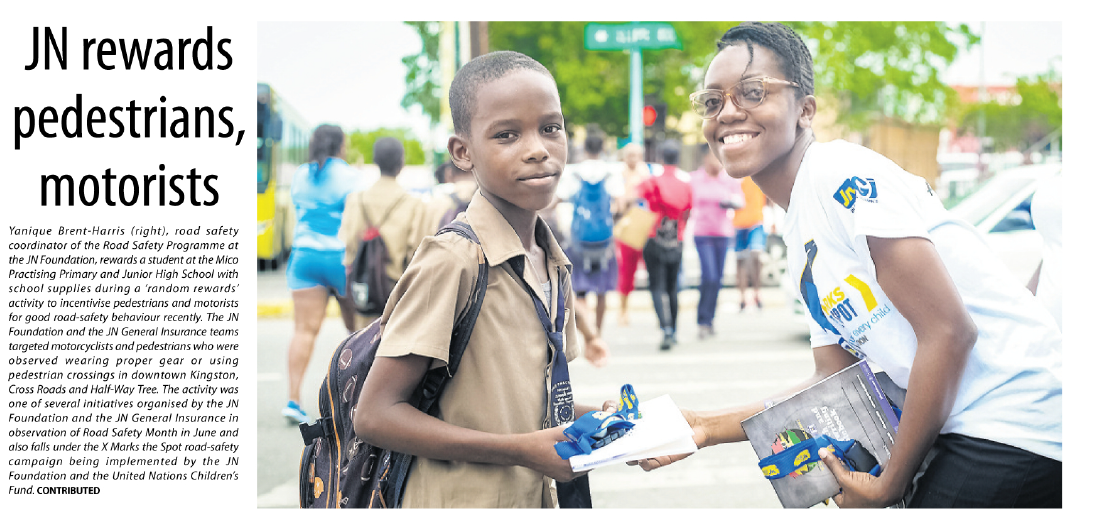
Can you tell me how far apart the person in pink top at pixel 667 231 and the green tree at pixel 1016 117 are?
→ 2461cm

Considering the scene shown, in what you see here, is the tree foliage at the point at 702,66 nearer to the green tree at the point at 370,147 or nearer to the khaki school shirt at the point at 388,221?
the khaki school shirt at the point at 388,221

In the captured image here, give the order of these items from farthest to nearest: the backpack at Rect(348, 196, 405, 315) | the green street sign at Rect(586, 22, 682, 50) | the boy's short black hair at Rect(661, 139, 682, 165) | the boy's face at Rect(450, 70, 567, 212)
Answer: the green street sign at Rect(586, 22, 682, 50) → the boy's short black hair at Rect(661, 139, 682, 165) → the backpack at Rect(348, 196, 405, 315) → the boy's face at Rect(450, 70, 567, 212)

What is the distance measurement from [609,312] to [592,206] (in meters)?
2.62

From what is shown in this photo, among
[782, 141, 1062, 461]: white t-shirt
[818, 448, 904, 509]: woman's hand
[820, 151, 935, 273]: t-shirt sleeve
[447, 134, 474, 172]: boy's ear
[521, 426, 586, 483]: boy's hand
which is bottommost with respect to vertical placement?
[818, 448, 904, 509]: woman's hand

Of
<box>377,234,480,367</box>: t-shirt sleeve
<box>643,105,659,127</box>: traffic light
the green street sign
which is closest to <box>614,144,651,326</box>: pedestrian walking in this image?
the green street sign

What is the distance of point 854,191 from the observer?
172cm

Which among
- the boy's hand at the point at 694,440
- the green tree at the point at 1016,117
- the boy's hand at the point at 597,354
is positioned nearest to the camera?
the boy's hand at the point at 694,440

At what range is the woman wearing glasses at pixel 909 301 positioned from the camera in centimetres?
169

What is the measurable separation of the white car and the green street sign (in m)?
3.23

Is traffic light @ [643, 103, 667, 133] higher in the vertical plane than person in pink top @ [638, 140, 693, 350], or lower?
higher

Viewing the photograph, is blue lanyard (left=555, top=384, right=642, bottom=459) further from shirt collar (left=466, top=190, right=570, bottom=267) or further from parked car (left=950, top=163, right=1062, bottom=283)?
parked car (left=950, top=163, right=1062, bottom=283)

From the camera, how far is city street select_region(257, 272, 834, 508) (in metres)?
4.17

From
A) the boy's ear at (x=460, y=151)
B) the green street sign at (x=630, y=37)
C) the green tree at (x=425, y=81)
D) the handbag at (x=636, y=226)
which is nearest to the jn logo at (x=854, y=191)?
the boy's ear at (x=460, y=151)

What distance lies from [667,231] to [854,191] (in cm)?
596
